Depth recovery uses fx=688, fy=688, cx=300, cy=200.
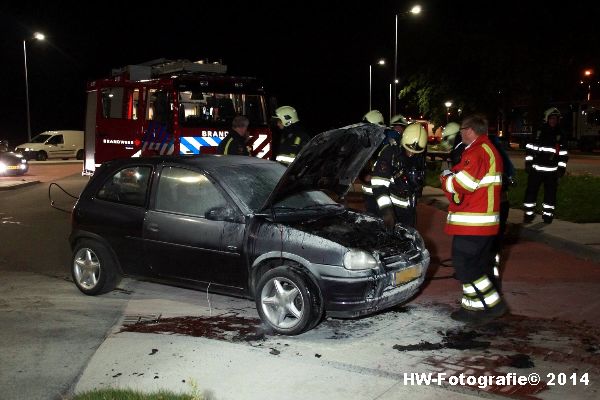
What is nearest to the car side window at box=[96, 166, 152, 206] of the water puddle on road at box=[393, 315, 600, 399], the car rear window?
the car rear window

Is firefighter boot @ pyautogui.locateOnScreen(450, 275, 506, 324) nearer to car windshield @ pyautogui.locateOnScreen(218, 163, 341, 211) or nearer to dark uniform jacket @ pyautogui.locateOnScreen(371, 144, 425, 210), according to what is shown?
dark uniform jacket @ pyautogui.locateOnScreen(371, 144, 425, 210)

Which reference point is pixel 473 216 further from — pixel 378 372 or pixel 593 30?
pixel 593 30

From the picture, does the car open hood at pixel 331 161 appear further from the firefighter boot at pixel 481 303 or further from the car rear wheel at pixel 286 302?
the firefighter boot at pixel 481 303

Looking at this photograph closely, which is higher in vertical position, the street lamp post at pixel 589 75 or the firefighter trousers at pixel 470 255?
the street lamp post at pixel 589 75

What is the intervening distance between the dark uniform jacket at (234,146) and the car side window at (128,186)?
230 centimetres

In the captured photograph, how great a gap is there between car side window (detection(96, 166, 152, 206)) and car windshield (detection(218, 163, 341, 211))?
91 centimetres

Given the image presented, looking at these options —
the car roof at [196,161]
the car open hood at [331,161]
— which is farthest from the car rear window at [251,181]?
the car open hood at [331,161]

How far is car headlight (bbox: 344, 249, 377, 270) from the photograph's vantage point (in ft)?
18.5

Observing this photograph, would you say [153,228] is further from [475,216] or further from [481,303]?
[481,303]

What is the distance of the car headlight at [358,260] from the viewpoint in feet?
18.5

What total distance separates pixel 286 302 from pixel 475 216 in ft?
6.05

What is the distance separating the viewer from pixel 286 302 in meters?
5.84

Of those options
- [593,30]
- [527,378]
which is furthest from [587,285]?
[593,30]

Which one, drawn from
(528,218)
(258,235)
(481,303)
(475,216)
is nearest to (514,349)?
(481,303)
